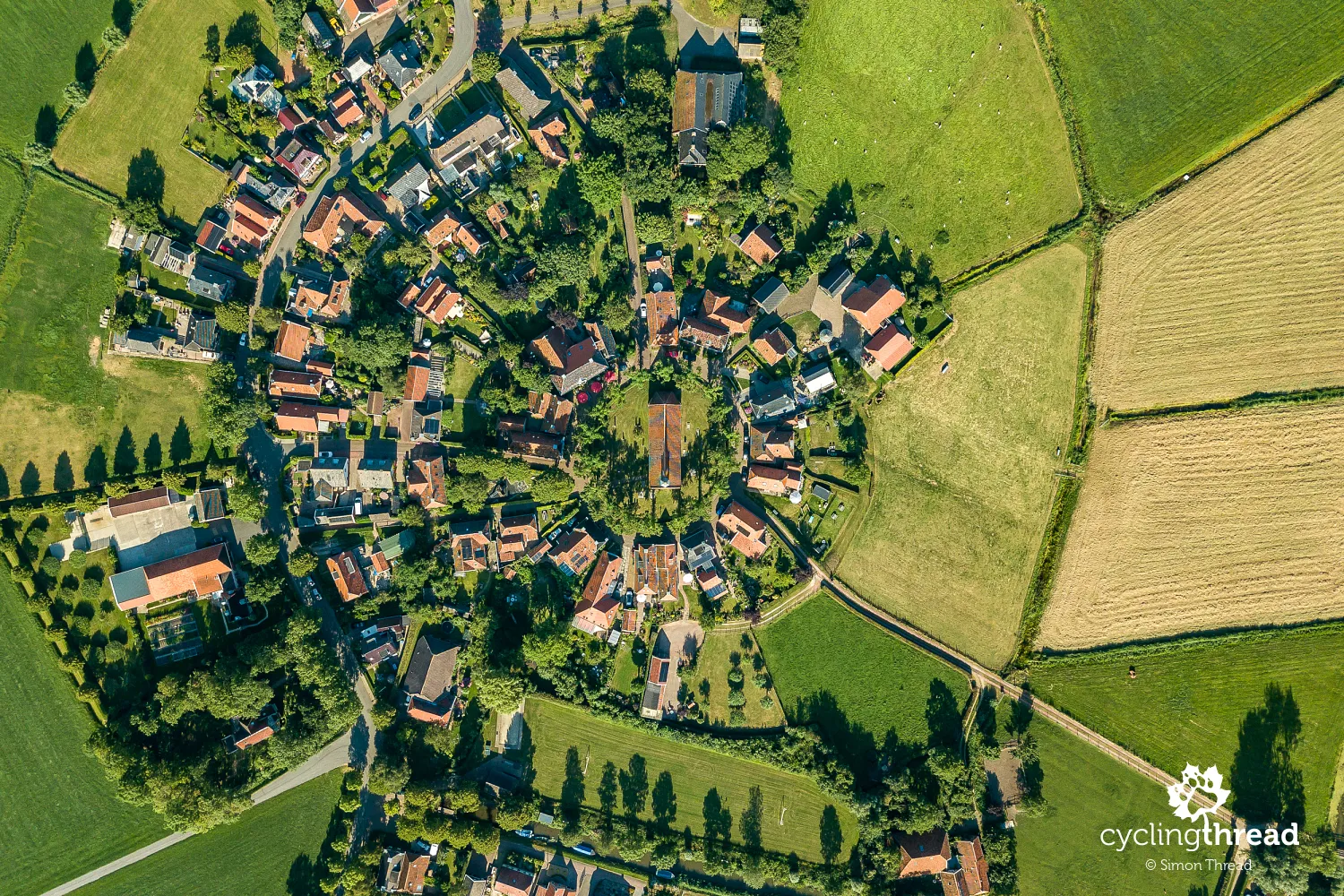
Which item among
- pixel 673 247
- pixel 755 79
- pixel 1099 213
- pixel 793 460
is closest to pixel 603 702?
pixel 793 460

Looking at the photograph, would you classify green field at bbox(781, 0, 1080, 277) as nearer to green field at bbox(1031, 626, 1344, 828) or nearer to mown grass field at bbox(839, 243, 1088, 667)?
mown grass field at bbox(839, 243, 1088, 667)

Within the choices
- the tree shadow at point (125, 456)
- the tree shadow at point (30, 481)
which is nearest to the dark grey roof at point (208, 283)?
the tree shadow at point (125, 456)

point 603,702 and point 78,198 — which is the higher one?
point 78,198

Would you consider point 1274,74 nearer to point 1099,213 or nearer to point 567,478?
point 1099,213

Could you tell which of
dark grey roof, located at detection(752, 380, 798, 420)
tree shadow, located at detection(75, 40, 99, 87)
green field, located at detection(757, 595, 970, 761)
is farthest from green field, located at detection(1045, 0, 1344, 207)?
tree shadow, located at detection(75, 40, 99, 87)

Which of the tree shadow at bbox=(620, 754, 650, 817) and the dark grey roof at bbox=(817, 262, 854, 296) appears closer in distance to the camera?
the dark grey roof at bbox=(817, 262, 854, 296)

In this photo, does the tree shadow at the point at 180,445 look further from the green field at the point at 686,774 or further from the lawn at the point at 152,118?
the green field at the point at 686,774
